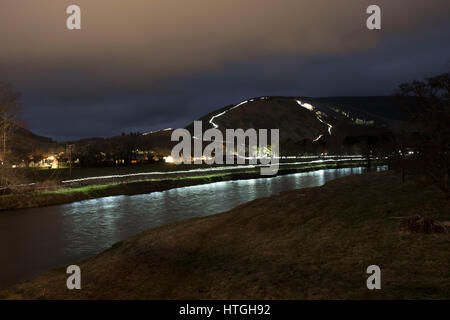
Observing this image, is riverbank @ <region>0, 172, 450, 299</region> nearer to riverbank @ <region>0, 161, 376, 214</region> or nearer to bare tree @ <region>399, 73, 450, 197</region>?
bare tree @ <region>399, 73, 450, 197</region>

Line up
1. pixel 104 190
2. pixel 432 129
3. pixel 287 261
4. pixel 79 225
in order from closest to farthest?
1. pixel 287 261
2. pixel 432 129
3. pixel 79 225
4. pixel 104 190

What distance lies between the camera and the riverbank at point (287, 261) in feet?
26.8

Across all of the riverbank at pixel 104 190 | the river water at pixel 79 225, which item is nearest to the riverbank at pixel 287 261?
the river water at pixel 79 225

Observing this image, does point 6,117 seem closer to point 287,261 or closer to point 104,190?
point 104,190

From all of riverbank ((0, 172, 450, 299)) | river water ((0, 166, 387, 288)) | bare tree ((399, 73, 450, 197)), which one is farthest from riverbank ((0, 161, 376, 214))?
bare tree ((399, 73, 450, 197))

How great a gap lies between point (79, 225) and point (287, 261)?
2333cm

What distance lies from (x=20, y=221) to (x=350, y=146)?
151m

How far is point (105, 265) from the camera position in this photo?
42.9 feet

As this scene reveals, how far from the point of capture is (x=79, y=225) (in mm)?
27391

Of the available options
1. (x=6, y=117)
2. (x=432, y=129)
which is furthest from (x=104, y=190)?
(x=432, y=129)

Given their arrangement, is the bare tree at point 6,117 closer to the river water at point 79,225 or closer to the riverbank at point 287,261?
the river water at point 79,225

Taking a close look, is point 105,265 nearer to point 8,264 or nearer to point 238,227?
point 238,227

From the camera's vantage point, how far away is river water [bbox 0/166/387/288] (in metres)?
18.5
